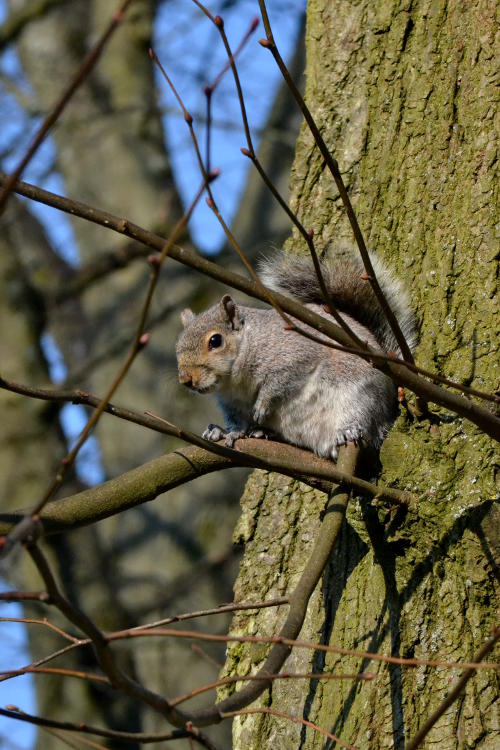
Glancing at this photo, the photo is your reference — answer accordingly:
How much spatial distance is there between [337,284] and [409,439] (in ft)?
2.11

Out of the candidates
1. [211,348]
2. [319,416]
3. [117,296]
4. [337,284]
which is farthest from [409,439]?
[117,296]

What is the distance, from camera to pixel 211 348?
2658 mm

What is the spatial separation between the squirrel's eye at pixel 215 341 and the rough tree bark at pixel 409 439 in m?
0.34

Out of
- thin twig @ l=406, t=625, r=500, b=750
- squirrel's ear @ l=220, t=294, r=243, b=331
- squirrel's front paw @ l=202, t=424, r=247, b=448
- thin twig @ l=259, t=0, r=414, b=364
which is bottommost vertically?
thin twig @ l=406, t=625, r=500, b=750

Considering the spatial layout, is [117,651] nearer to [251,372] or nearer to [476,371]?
[251,372]

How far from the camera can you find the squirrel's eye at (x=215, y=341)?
2.66 metres

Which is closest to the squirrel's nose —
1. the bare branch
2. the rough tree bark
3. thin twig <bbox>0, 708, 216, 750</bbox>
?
the rough tree bark

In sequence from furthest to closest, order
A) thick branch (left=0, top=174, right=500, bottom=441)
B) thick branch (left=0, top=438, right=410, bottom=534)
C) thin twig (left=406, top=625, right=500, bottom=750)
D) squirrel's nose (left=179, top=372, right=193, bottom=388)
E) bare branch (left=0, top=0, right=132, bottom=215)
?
squirrel's nose (left=179, top=372, right=193, bottom=388) < thick branch (left=0, top=438, right=410, bottom=534) < thick branch (left=0, top=174, right=500, bottom=441) < thin twig (left=406, top=625, right=500, bottom=750) < bare branch (left=0, top=0, right=132, bottom=215)

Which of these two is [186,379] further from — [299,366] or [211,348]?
[299,366]

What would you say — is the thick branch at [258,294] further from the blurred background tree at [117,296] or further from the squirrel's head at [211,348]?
the blurred background tree at [117,296]

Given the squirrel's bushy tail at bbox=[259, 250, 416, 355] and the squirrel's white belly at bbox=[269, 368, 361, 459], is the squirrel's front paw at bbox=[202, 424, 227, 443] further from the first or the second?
the squirrel's bushy tail at bbox=[259, 250, 416, 355]

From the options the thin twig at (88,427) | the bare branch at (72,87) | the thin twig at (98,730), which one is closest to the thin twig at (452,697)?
the thin twig at (98,730)

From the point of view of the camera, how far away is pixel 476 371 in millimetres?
1835

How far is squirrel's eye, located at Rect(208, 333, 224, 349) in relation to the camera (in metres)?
2.66
